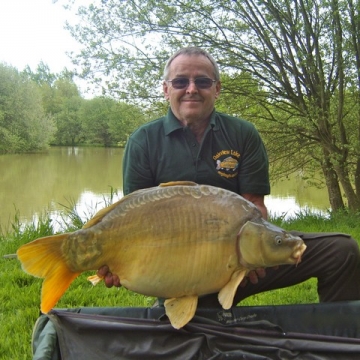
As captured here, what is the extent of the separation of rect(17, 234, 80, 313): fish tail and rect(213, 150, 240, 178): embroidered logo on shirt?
24.4 inches

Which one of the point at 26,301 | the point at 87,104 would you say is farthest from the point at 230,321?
the point at 87,104

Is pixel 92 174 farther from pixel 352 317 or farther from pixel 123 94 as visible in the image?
pixel 352 317

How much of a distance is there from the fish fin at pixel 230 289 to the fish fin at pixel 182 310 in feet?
0.24

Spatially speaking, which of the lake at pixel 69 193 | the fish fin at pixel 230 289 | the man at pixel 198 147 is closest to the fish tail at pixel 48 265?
the fish fin at pixel 230 289

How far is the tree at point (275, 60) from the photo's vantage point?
153 inches

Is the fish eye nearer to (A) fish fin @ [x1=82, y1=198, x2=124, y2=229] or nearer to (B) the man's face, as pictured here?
(A) fish fin @ [x1=82, y1=198, x2=124, y2=229]

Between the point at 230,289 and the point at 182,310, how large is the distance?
0.14 meters

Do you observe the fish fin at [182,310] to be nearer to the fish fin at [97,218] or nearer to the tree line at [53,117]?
the fish fin at [97,218]

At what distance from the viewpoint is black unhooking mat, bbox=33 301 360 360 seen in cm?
119

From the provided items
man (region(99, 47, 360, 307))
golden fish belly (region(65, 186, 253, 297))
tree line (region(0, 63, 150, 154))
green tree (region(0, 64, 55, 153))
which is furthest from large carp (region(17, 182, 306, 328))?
green tree (region(0, 64, 55, 153))

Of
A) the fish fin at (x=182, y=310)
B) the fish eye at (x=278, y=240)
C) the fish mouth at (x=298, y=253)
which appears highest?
the fish eye at (x=278, y=240)

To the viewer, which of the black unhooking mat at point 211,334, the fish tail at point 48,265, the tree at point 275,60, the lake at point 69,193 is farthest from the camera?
the lake at point 69,193

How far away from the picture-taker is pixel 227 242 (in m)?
1.08

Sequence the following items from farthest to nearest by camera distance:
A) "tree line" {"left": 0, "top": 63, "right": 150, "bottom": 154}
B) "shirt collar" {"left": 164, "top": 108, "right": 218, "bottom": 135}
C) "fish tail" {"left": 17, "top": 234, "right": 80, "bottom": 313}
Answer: "tree line" {"left": 0, "top": 63, "right": 150, "bottom": 154}, "shirt collar" {"left": 164, "top": 108, "right": 218, "bottom": 135}, "fish tail" {"left": 17, "top": 234, "right": 80, "bottom": 313}
